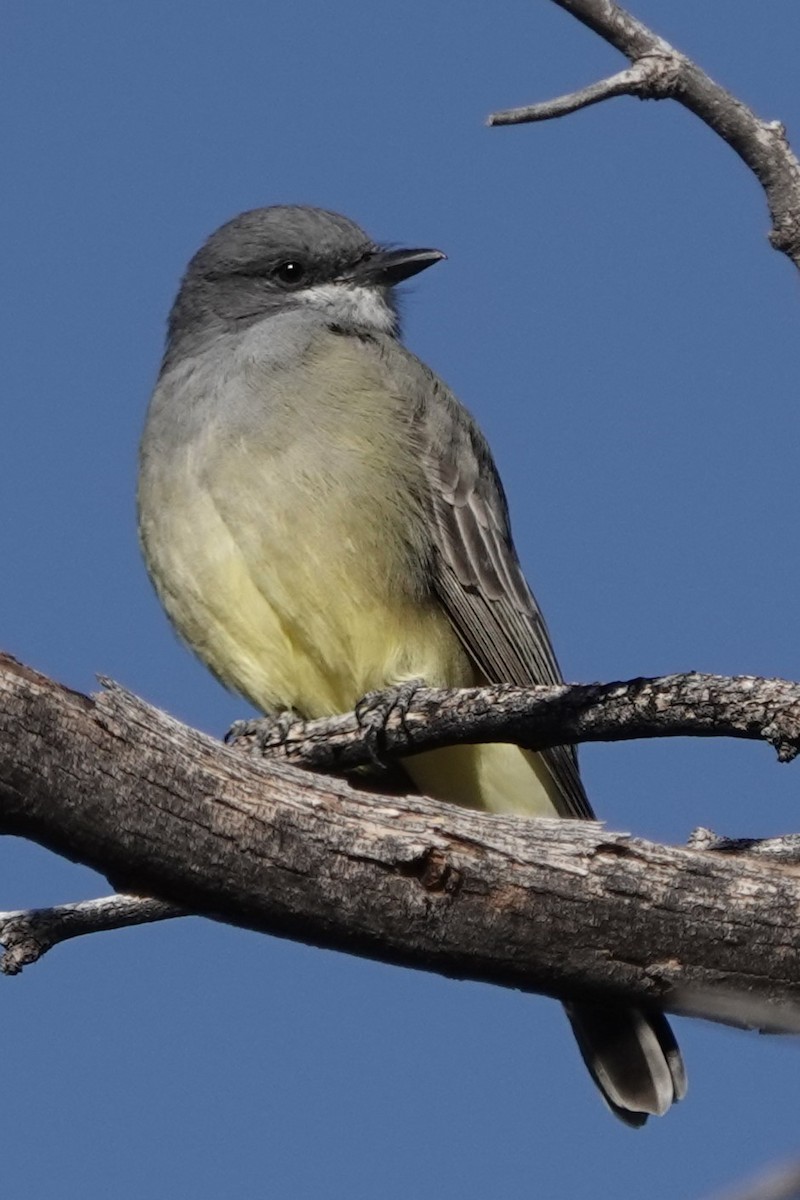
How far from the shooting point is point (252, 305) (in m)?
9.18

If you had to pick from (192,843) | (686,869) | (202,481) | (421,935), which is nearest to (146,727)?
(192,843)

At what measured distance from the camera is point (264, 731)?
7.49m

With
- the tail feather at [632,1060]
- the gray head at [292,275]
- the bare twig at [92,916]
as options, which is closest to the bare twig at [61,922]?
the bare twig at [92,916]

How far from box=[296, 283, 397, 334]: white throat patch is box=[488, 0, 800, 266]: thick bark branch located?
417 cm

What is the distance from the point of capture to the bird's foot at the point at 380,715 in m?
6.73

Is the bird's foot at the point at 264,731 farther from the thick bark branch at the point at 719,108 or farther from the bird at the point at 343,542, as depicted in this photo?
the thick bark branch at the point at 719,108

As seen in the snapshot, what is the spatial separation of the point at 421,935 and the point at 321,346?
410cm

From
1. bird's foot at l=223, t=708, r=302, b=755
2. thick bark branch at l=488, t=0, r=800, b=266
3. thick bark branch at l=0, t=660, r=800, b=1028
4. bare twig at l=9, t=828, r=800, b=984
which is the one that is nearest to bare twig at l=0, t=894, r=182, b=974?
bare twig at l=9, t=828, r=800, b=984

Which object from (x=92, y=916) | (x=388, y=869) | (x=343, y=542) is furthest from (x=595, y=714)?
(x=343, y=542)

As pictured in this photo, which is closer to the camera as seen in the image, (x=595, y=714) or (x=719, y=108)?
(x=719, y=108)

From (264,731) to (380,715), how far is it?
85 centimetres

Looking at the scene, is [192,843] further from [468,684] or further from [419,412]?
[419,412]

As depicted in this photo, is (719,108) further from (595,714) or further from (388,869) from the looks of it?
(388,869)

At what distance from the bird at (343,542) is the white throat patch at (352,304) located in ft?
0.45
